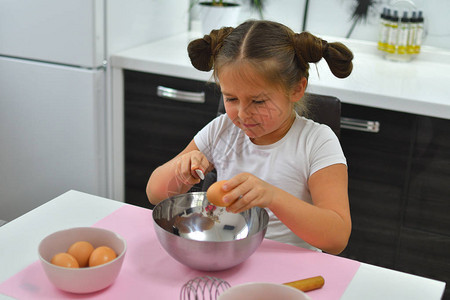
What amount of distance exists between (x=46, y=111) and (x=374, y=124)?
1.20m

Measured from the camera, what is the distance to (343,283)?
3.30ft

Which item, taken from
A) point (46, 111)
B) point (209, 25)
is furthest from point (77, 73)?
point (209, 25)

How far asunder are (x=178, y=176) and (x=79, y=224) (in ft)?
0.75

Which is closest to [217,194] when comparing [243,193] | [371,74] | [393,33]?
[243,193]

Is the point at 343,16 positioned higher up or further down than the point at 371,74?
higher up

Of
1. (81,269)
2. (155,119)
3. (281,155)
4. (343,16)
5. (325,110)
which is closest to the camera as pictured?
(81,269)

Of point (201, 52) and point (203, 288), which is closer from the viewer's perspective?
point (203, 288)

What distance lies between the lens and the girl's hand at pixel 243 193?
1018mm

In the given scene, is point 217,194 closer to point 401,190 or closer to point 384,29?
point 401,190

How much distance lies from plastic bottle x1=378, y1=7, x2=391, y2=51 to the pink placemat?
4.47 feet

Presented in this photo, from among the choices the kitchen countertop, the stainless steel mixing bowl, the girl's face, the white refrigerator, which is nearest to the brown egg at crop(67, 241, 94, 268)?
the stainless steel mixing bowl

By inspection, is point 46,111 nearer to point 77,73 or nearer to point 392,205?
point 77,73

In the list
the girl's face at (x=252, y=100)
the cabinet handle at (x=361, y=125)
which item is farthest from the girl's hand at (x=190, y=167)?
the cabinet handle at (x=361, y=125)

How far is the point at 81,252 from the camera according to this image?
0.97 metres
